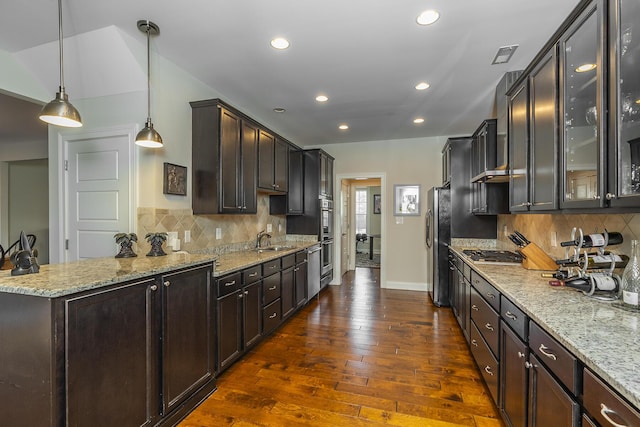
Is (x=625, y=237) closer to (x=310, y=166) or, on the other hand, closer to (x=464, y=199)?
(x=464, y=199)

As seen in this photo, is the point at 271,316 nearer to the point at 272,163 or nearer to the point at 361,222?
the point at 272,163

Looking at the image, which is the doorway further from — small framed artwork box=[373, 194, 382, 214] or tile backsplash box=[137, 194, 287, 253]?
tile backsplash box=[137, 194, 287, 253]

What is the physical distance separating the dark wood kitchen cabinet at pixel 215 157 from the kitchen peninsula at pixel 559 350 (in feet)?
7.97

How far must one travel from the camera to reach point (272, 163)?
13.2 feet

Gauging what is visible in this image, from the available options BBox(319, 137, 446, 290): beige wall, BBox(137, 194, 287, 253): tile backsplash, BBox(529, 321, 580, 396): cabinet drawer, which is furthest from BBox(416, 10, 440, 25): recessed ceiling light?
BBox(319, 137, 446, 290): beige wall

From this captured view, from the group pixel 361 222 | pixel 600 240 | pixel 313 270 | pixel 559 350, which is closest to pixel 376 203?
pixel 361 222

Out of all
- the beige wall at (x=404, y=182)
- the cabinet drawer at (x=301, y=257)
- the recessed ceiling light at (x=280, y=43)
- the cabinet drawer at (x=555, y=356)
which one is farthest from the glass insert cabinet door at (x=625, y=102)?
the beige wall at (x=404, y=182)

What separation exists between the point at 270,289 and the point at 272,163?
1681 mm

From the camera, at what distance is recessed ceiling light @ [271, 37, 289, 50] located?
7.75 ft

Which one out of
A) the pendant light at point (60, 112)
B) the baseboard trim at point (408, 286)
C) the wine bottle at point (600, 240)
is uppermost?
the pendant light at point (60, 112)

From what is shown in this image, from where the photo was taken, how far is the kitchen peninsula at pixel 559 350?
3.01ft

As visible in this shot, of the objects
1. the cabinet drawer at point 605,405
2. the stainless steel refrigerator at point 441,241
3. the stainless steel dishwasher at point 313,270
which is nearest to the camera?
the cabinet drawer at point 605,405

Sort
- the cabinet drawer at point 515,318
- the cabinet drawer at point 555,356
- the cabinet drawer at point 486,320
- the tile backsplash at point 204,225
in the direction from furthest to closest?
the tile backsplash at point 204,225 < the cabinet drawer at point 486,320 < the cabinet drawer at point 515,318 < the cabinet drawer at point 555,356

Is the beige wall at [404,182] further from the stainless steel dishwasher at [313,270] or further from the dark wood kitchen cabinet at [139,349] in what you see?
the dark wood kitchen cabinet at [139,349]
